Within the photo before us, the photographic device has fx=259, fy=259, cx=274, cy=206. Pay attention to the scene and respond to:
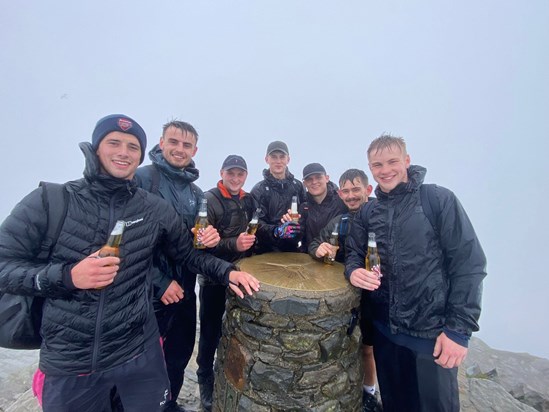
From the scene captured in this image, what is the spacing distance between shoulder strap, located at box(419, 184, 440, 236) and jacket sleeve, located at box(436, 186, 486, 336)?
52mm

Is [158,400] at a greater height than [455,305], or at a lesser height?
lesser

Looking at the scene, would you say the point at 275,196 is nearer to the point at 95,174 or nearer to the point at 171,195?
the point at 171,195

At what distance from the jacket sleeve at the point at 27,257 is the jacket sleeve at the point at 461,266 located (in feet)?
13.6

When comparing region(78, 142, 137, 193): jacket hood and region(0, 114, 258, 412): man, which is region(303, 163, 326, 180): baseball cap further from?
region(78, 142, 137, 193): jacket hood

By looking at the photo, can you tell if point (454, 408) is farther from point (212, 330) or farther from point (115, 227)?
point (115, 227)

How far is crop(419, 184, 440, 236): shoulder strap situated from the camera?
11.1ft

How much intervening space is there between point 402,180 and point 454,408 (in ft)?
9.87

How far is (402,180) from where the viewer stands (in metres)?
3.68

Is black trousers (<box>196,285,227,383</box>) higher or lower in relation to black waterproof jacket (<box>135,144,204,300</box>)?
lower

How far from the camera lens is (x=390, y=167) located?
3.66 metres

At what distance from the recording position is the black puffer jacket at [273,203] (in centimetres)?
582

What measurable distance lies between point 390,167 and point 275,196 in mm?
2856

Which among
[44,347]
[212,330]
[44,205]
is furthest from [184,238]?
[212,330]

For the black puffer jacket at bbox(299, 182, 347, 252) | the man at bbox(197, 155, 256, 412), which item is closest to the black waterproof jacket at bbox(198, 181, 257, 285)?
the man at bbox(197, 155, 256, 412)
